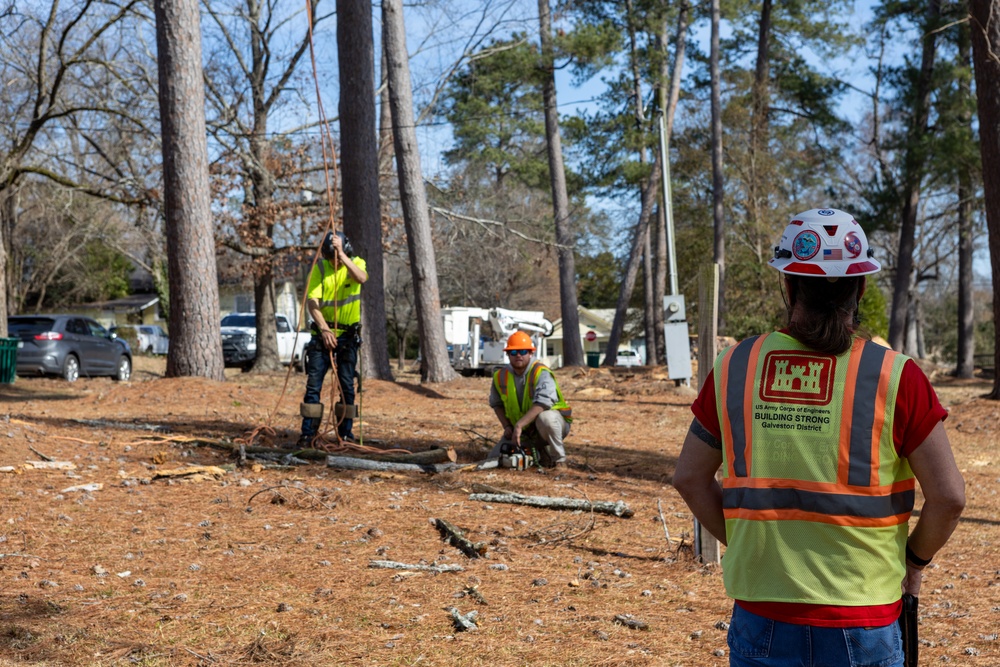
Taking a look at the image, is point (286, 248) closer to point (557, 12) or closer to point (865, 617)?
point (557, 12)

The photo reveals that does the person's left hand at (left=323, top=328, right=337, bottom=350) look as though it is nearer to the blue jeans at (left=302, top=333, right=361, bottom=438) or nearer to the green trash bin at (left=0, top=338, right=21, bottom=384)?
the blue jeans at (left=302, top=333, right=361, bottom=438)

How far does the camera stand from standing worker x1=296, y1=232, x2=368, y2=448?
29.1ft

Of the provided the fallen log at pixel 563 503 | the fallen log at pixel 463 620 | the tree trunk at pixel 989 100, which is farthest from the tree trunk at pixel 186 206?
the tree trunk at pixel 989 100

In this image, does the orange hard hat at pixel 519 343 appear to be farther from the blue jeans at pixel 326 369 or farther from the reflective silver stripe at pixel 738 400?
the reflective silver stripe at pixel 738 400

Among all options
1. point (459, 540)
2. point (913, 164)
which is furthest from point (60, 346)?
point (913, 164)

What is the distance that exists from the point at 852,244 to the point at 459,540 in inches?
162

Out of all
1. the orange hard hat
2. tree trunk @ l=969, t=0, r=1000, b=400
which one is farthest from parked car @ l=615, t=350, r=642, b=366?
the orange hard hat

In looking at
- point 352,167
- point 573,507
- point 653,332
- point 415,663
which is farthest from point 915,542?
point 653,332

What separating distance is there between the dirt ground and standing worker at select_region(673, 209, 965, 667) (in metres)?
2.14

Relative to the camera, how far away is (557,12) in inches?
1110

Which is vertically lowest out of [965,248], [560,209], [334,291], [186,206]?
[334,291]

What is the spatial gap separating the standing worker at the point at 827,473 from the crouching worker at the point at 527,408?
20.2 feet

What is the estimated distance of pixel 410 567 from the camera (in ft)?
17.7

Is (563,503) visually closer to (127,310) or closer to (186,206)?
(186,206)
